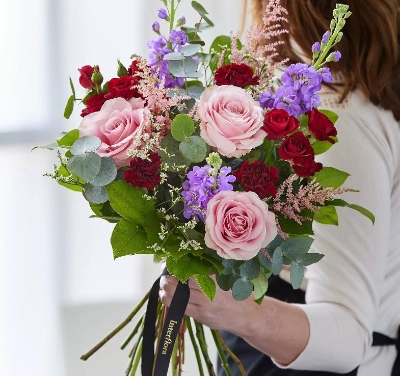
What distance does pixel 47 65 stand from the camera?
2.05 m

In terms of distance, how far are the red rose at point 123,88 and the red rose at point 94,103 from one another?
0.04ft

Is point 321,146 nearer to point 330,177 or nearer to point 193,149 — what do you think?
point 330,177

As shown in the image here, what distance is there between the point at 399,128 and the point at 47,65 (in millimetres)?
1205

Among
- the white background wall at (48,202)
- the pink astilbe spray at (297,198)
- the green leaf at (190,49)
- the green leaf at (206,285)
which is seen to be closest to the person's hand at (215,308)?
the green leaf at (206,285)

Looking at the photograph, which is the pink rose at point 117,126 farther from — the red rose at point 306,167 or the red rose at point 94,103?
the red rose at point 306,167

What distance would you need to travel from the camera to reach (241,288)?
2.84 ft

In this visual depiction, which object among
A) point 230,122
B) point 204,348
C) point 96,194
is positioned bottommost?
point 204,348

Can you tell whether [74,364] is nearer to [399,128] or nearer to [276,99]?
[399,128]

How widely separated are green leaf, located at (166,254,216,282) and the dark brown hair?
0.45 meters

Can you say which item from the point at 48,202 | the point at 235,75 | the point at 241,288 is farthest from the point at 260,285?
the point at 48,202

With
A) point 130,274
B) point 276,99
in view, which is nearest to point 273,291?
point 276,99

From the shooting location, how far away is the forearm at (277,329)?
1075 mm

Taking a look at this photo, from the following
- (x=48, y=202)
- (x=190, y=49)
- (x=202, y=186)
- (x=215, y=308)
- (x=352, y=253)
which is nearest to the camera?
(x=202, y=186)

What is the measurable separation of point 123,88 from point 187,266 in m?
0.23
